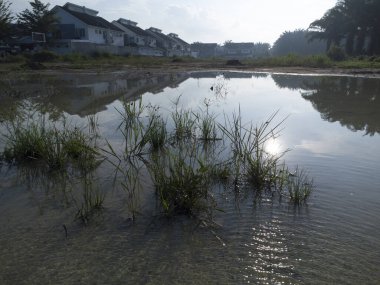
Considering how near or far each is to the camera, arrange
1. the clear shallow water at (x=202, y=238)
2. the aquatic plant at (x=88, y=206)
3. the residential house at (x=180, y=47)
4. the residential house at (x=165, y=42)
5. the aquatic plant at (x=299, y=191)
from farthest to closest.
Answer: the residential house at (x=180, y=47) < the residential house at (x=165, y=42) < the aquatic plant at (x=299, y=191) < the aquatic plant at (x=88, y=206) < the clear shallow water at (x=202, y=238)

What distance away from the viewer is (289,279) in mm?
2270

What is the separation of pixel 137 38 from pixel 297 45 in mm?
46521

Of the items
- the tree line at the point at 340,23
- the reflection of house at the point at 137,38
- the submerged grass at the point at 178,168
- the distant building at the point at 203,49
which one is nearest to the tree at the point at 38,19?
the tree line at the point at 340,23

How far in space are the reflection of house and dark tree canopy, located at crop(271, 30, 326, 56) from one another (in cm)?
3414

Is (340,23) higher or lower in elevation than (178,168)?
higher

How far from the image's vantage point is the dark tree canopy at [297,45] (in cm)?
7988

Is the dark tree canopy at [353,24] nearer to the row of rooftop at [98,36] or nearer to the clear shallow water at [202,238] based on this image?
the row of rooftop at [98,36]

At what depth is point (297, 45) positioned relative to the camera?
86.8 m

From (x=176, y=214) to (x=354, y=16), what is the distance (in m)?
43.2

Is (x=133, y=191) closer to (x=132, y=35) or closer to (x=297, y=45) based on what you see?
(x=132, y=35)

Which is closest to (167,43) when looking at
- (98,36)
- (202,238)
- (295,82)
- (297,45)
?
(98,36)

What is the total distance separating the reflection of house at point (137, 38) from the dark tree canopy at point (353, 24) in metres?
25.9

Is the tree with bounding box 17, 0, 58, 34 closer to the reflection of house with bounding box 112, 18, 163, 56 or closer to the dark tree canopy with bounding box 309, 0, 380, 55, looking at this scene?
the reflection of house with bounding box 112, 18, 163, 56

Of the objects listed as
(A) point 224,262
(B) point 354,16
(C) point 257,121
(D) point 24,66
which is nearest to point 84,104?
(C) point 257,121
